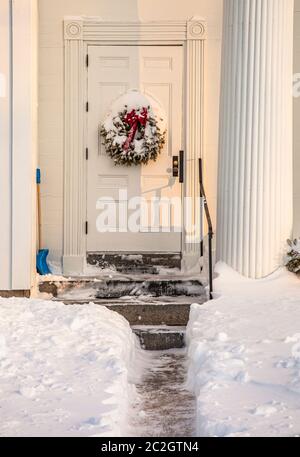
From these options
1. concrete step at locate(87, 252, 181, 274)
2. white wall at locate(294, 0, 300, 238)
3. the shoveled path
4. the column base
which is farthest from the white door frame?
the shoveled path

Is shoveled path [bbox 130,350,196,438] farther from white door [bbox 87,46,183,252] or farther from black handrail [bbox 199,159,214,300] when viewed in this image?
white door [bbox 87,46,183,252]

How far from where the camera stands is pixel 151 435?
4.05m

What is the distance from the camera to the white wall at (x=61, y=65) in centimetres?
825

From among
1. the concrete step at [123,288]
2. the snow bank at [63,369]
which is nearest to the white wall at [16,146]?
the concrete step at [123,288]

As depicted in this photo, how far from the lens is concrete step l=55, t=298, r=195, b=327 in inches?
265

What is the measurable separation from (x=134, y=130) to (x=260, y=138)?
1.79 m

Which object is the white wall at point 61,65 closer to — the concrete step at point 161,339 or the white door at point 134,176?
the white door at point 134,176

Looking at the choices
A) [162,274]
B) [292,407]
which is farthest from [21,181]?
[292,407]

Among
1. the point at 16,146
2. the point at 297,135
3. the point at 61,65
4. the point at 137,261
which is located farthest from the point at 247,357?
the point at 61,65

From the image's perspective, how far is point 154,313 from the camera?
674 centimetres

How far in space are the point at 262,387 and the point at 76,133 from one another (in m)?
4.81

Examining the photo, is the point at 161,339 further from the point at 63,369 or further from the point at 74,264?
the point at 74,264

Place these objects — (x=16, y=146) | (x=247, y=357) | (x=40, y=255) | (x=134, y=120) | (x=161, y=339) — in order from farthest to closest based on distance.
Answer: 1. (x=134, y=120)
2. (x=40, y=255)
3. (x=16, y=146)
4. (x=161, y=339)
5. (x=247, y=357)
